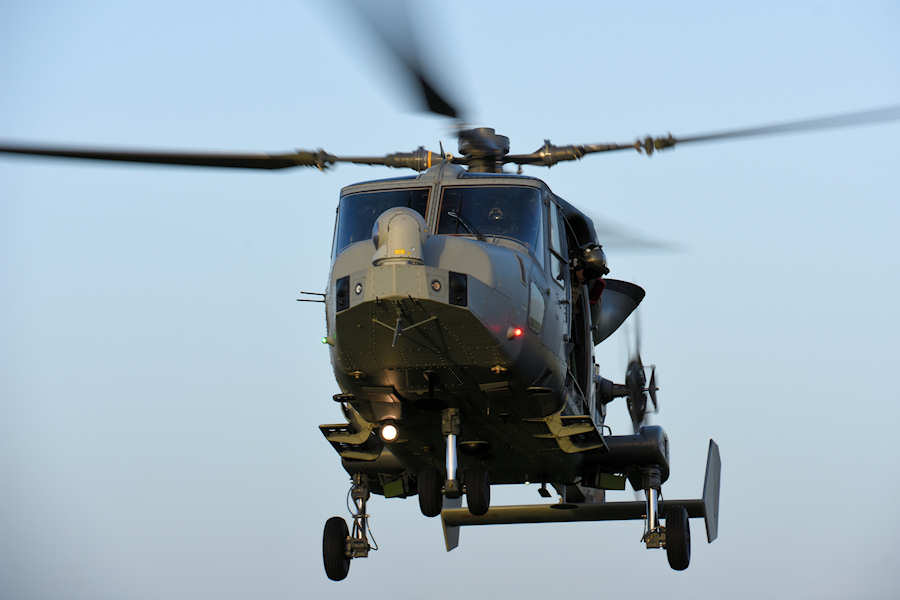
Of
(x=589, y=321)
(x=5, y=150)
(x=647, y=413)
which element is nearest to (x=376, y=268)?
(x=5, y=150)

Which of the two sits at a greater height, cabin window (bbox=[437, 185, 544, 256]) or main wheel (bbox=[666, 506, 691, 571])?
cabin window (bbox=[437, 185, 544, 256])

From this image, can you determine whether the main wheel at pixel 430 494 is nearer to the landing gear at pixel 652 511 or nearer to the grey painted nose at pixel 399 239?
the landing gear at pixel 652 511

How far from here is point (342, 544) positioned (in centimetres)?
2164

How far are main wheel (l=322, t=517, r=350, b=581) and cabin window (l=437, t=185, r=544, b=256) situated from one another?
563cm

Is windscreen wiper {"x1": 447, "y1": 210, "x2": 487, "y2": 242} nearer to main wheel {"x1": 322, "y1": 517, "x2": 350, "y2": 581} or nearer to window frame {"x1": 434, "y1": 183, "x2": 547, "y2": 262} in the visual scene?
window frame {"x1": 434, "y1": 183, "x2": 547, "y2": 262}

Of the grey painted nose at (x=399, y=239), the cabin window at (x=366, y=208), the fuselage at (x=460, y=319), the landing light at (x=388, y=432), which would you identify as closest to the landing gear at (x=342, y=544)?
the fuselage at (x=460, y=319)

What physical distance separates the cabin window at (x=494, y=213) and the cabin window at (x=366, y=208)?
0.43 meters

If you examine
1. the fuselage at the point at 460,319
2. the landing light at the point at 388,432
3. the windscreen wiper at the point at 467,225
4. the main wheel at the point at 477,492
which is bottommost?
the main wheel at the point at 477,492

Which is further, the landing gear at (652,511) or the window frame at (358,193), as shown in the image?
the landing gear at (652,511)

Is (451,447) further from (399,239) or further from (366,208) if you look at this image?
(366,208)

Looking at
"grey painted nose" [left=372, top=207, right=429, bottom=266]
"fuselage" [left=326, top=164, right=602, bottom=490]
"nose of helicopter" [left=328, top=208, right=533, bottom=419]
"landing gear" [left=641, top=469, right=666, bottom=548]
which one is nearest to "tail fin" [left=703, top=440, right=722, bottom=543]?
"landing gear" [left=641, top=469, right=666, bottom=548]

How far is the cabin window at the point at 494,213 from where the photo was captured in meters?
18.7

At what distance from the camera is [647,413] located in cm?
2394

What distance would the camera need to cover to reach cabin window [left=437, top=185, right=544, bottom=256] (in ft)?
61.5
